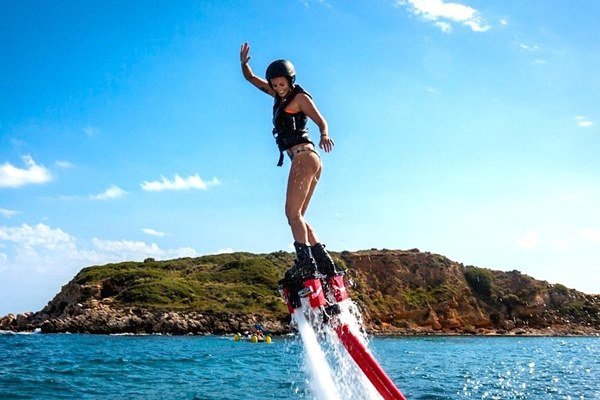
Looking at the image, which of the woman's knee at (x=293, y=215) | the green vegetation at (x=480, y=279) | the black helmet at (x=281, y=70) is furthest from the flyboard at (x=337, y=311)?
the green vegetation at (x=480, y=279)

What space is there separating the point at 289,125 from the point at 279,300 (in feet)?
293

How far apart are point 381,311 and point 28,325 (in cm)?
6347

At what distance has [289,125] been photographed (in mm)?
6703

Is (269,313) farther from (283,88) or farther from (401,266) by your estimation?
(283,88)

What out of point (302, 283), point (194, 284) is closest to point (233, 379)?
point (302, 283)

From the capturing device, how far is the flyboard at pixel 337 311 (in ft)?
19.1

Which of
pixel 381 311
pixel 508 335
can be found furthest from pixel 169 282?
pixel 508 335

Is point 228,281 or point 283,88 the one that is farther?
point 228,281

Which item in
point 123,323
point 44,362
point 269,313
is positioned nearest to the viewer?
point 44,362

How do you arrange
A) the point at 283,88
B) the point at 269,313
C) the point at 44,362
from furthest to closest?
1. the point at 269,313
2. the point at 44,362
3. the point at 283,88

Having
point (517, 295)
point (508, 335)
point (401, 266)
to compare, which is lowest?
point (508, 335)

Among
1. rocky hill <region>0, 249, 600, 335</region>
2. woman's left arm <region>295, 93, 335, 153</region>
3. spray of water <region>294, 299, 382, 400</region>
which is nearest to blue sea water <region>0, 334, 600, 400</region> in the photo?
spray of water <region>294, 299, 382, 400</region>

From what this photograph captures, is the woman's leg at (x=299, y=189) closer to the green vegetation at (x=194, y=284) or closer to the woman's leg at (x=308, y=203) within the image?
the woman's leg at (x=308, y=203)

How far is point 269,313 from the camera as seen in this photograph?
86.6 metres
